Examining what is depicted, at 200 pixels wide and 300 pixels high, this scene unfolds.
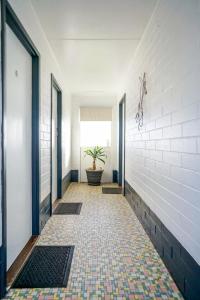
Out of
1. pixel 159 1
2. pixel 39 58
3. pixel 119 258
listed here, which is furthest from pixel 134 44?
pixel 119 258

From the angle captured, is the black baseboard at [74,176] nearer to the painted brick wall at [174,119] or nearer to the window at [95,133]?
the window at [95,133]

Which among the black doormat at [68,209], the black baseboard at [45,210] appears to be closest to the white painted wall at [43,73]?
the black baseboard at [45,210]

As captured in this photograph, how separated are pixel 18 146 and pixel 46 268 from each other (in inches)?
43.0

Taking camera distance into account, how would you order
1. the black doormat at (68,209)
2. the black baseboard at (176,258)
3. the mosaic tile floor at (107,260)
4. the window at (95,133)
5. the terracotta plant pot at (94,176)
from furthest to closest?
the window at (95,133) → the terracotta plant pot at (94,176) → the black doormat at (68,209) → the mosaic tile floor at (107,260) → the black baseboard at (176,258)

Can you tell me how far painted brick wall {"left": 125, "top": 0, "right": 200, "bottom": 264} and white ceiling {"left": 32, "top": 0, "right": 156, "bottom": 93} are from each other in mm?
274

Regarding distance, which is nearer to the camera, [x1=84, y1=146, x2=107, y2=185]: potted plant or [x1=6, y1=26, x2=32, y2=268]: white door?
[x1=6, y1=26, x2=32, y2=268]: white door

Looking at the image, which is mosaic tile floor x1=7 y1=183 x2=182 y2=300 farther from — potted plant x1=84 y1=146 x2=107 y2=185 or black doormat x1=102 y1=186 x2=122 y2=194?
potted plant x1=84 y1=146 x2=107 y2=185

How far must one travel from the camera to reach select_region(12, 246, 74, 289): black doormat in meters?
1.75

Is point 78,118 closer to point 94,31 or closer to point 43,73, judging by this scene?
point 43,73

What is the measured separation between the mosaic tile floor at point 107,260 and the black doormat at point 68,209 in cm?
15

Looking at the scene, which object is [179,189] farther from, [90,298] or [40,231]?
[40,231]

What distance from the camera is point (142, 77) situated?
3043 mm

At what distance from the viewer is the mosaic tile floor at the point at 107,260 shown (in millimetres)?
1640

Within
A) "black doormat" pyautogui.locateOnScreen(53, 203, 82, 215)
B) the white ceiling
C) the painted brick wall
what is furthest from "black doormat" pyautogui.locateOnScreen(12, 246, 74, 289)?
the white ceiling
